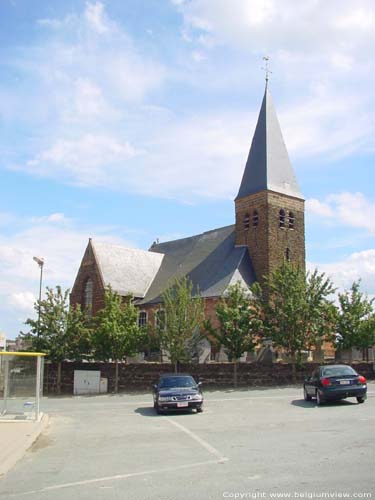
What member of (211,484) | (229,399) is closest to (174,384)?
(229,399)

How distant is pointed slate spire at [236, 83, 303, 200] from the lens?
147 ft

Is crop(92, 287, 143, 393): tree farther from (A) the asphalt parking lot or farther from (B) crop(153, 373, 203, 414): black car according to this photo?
(A) the asphalt parking lot

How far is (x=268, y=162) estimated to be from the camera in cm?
4522

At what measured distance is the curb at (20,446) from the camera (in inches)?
402

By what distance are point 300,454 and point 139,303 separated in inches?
1503

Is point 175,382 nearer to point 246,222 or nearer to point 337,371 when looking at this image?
point 337,371

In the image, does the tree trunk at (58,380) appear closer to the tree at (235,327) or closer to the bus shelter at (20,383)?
the tree at (235,327)

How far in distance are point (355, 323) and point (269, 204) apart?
12875 mm

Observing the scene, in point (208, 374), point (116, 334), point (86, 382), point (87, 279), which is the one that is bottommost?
point (86, 382)

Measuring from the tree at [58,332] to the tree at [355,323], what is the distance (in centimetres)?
1491

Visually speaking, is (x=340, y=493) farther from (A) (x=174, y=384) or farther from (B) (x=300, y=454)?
(A) (x=174, y=384)

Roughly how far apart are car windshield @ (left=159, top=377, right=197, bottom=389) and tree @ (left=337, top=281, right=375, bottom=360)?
1531 centimetres

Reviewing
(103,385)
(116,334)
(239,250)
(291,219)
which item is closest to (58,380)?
(103,385)

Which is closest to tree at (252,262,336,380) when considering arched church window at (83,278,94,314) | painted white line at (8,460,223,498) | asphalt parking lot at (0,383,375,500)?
asphalt parking lot at (0,383,375,500)
